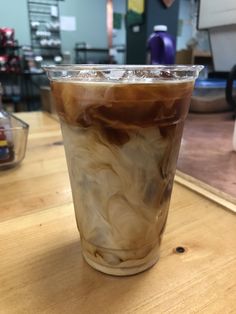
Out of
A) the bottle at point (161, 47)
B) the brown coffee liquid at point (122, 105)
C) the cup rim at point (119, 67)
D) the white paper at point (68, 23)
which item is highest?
the white paper at point (68, 23)

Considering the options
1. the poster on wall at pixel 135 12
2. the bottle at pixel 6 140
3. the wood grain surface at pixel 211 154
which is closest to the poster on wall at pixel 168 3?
the poster on wall at pixel 135 12

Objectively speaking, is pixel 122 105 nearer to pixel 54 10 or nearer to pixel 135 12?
pixel 135 12

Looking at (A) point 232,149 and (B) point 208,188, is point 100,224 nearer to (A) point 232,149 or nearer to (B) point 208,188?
(B) point 208,188

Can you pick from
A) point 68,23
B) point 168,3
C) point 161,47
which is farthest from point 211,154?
point 68,23

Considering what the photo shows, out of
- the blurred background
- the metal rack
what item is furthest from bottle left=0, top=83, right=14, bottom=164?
the metal rack

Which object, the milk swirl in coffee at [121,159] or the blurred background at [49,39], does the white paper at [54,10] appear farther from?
the milk swirl in coffee at [121,159]
